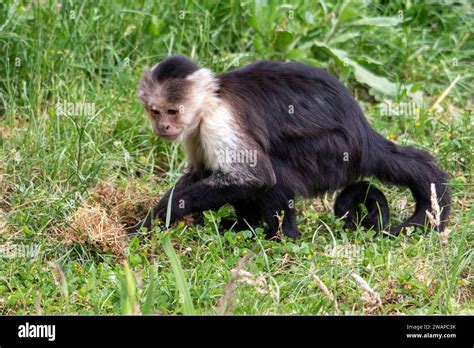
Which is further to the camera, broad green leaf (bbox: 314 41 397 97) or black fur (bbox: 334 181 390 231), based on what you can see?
broad green leaf (bbox: 314 41 397 97)

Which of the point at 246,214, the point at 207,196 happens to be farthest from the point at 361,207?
the point at 207,196

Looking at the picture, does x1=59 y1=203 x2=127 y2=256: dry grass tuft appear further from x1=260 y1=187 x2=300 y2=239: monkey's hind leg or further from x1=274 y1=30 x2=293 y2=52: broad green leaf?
x1=274 y1=30 x2=293 y2=52: broad green leaf

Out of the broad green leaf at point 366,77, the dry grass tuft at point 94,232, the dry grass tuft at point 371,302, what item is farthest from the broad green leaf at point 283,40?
the dry grass tuft at point 371,302

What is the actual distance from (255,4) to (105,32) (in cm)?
150

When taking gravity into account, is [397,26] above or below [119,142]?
above

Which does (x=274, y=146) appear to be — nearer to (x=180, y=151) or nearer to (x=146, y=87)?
(x=146, y=87)

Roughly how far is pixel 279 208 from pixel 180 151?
5.50 ft

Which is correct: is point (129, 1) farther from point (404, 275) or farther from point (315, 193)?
point (404, 275)

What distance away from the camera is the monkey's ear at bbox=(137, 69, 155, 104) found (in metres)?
6.70

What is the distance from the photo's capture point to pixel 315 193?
6809 millimetres

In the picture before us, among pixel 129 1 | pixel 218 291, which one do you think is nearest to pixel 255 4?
pixel 129 1

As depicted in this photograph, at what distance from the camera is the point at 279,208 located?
6.61m

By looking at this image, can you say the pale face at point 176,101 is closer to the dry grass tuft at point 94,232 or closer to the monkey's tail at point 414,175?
the dry grass tuft at point 94,232

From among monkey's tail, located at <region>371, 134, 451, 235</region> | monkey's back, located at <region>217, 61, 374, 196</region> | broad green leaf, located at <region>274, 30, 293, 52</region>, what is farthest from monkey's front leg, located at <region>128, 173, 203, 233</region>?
broad green leaf, located at <region>274, 30, 293, 52</region>
